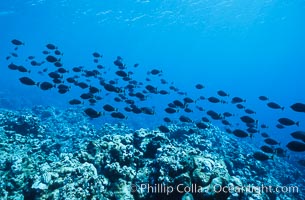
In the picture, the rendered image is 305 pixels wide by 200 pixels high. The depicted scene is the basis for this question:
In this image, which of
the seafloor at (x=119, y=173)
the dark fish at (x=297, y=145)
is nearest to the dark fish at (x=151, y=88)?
the seafloor at (x=119, y=173)

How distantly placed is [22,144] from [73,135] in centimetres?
536

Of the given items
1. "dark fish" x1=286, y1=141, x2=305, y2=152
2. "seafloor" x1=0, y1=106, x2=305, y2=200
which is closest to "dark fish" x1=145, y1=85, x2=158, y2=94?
"seafloor" x1=0, y1=106, x2=305, y2=200

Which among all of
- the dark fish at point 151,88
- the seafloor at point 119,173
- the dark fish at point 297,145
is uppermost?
the dark fish at point 151,88

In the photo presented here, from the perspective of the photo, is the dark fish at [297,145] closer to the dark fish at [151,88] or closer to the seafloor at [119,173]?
the seafloor at [119,173]

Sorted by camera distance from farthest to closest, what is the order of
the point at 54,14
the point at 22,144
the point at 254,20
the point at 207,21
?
the point at 254,20, the point at 207,21, the point at 54,14, the point at 22,144

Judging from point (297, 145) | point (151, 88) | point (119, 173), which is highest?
point (151, 88)

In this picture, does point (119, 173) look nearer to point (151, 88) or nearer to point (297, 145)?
point (297, 145)

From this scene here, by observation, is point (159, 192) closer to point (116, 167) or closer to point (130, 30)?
point (116, 167)

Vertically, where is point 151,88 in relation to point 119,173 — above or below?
above

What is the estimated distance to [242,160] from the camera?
1465 centimetres

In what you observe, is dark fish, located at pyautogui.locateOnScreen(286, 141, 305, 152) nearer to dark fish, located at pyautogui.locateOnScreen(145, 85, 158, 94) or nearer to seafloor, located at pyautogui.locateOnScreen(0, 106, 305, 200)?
seafloor, located at pyautogui.locateOnScreen(0, 106, 305, 200)

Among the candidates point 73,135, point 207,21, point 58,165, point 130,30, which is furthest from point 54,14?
point 58,165

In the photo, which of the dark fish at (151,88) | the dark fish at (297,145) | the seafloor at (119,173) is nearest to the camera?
the seafloor at (119,173)

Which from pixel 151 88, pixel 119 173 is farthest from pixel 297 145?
pixel 151 88
